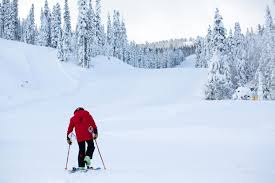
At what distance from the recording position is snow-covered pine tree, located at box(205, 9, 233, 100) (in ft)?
161

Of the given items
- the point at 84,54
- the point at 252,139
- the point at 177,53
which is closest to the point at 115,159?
the point at 252,139

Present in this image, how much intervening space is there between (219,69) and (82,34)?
90.5ft

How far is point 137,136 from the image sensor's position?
792 inches

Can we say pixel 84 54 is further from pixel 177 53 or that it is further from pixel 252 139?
pixel 177 53

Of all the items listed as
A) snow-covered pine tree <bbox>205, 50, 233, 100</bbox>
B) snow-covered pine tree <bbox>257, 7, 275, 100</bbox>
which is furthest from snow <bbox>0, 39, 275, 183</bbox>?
snow-covered pine tree <bbox>257, 7, 275, 100</bbox>

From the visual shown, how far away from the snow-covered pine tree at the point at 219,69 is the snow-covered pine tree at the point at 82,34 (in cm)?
2487

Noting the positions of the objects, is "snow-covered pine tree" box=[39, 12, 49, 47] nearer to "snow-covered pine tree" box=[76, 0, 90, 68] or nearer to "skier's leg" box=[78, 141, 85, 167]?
"snow-covered pine tree" box=[76, 0, 90, 68]

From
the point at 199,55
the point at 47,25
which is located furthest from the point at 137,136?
the point at 199,55

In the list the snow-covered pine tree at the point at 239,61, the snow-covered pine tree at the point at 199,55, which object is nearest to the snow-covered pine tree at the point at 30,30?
the snow-covered pine tree at the point at 239,61

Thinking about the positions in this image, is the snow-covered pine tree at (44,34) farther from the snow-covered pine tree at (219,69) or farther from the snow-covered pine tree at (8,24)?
the snow-covered pine tree at (219,69)

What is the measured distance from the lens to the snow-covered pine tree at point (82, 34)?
65500 millimetres

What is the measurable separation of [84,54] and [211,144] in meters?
51.4

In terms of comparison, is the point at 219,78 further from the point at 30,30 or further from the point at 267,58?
the point at 30,30

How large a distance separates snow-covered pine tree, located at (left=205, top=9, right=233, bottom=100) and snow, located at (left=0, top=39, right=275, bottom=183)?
572 centimetres
